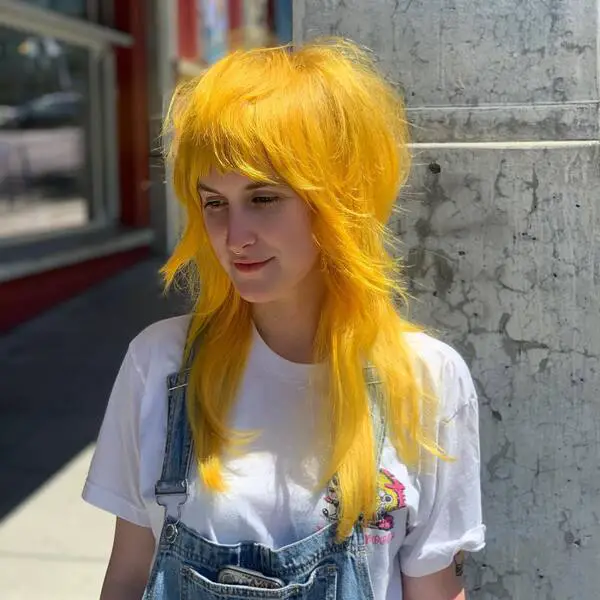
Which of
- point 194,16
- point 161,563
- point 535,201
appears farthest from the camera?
point 194,16

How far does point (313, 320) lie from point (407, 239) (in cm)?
39

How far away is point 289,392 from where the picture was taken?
1388 mm

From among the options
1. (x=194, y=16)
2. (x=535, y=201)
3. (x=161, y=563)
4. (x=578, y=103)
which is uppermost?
(x=194, y=16)

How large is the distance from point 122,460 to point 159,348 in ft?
0.59

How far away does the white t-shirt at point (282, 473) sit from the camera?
130 centimetres

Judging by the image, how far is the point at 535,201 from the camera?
5.51ft

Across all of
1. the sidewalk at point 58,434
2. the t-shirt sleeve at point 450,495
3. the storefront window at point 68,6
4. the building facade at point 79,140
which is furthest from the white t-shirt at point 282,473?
the storefront window at point 68,6

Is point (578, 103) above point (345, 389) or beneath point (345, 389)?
above

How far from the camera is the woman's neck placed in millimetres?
1435

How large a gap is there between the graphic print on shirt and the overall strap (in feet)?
0.68

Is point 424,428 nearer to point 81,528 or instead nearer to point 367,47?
point 367,47

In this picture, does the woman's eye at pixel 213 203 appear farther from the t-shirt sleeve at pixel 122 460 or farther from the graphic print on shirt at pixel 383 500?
the graphic print on shirt at pixel 383 500

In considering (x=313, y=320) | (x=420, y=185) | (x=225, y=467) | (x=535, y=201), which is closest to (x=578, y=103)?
(x=535, y=201)

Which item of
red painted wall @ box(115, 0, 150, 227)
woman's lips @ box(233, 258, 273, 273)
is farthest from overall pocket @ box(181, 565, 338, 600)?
red painted wall @ box(115, 0, 150, 227)
